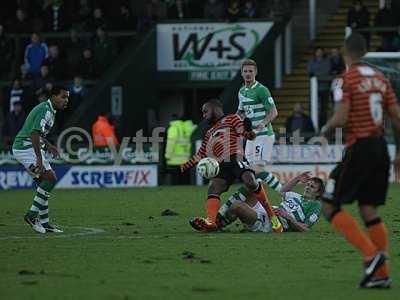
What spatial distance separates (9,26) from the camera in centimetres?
3497

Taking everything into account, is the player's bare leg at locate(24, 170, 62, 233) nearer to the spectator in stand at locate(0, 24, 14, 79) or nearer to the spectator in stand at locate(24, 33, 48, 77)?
the spectator in stand at locate(24, 33, 48, 77)

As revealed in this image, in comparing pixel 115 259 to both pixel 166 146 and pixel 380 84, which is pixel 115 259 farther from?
pixel 166 146

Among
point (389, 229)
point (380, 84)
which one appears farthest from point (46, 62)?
point (380, 84)

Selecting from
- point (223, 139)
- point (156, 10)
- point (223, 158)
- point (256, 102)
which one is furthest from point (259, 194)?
point (156, 10)

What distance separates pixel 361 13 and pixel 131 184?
25.6ft

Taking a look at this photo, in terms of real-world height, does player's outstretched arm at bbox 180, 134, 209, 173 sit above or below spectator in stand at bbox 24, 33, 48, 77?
below

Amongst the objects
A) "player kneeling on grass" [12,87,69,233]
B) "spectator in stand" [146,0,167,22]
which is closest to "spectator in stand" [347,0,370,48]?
"spectator in stand" [146,0,167,22]

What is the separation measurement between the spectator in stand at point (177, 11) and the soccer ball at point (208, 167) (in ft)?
61.5

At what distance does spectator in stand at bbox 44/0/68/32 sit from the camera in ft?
115

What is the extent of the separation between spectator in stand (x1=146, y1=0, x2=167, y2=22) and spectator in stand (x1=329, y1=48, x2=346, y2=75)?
16.7 ft

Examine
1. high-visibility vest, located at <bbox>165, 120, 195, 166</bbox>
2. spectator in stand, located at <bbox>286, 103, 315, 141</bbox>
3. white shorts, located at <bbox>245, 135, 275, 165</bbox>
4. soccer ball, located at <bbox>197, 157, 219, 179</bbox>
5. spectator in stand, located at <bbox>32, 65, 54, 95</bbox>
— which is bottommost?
high-visibility vest, located at <bbox>165, 120, 195, 166</bbox>

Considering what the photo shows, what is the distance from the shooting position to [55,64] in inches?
1313

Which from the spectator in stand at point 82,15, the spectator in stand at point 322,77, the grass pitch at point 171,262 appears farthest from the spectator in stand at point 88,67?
the grass pitch at point 171,262

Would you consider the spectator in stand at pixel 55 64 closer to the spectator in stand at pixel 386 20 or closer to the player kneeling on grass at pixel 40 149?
the spectator in stand at pixel 386 20
